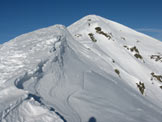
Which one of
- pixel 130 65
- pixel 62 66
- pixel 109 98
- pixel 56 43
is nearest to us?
pixel 109 98

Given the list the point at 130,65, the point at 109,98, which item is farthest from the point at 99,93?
the point at 130,65

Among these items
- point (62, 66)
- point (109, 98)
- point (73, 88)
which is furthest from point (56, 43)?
point (109, 98)

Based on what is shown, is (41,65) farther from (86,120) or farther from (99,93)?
(86,120)

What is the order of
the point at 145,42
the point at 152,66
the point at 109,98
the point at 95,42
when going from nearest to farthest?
the point at 109,98 < the point at 95,42 < the point at 152,66 < the point at 145,42

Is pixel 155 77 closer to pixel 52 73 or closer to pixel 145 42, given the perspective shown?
pixel 145 42

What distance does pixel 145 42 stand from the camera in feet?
88.3

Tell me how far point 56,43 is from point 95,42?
28.1 ft

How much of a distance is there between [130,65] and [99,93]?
11613 millimetres

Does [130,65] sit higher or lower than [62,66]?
higher

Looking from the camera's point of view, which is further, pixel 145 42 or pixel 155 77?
pixel 145 42

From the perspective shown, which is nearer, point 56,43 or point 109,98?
point 109,98

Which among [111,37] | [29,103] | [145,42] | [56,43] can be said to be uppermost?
[145,42]

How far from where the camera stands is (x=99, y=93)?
7.49 metres

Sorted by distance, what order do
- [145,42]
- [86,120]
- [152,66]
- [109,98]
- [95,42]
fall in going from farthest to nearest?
[145,42]
[152,66]
[95,42]
[109,98]
[86,120]
